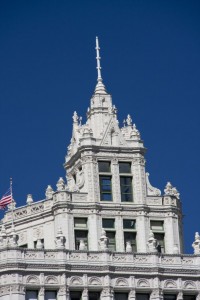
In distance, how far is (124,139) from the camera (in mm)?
129000

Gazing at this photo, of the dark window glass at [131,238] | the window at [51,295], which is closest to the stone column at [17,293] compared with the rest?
the window at [51,295]

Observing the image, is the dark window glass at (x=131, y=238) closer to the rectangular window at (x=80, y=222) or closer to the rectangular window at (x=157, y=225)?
the rectangular window at (x=157, y=225)

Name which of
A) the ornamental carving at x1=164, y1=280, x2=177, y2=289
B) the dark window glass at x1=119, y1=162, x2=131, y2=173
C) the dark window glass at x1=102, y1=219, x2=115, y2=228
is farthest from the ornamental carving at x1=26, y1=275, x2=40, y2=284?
the dark window glass at x1=119, y1=162, x2=131, y2=173

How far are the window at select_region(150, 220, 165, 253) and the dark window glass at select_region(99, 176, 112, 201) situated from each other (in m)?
4.43

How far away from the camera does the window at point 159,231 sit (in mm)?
126688

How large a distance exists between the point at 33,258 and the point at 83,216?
8312mm

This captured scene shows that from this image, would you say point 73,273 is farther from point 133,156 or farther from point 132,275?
point 133,156

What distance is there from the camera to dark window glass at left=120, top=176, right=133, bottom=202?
127000mm

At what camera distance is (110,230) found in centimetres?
12538

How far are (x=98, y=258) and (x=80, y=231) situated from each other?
16.8 feet

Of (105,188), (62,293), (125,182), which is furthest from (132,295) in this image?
(125,182)

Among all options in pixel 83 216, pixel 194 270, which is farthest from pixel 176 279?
pixel 83 216

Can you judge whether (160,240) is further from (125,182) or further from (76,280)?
(76,280)

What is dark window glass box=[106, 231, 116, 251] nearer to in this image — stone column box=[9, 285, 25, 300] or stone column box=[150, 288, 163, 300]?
stone column box=[150, 288, 163, 300]
